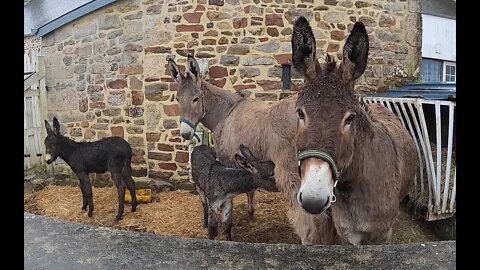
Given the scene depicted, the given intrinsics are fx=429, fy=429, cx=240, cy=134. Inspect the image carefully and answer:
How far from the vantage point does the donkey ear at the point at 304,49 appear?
1445 mm

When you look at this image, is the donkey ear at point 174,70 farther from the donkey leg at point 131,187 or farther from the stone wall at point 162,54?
the donkey leg at point 131,187

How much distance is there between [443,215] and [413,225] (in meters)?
0.14

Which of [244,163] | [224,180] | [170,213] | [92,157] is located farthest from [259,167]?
[92,157]

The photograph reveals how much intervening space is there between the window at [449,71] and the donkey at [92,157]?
1389 millimetres

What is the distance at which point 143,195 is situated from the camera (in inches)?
70.9

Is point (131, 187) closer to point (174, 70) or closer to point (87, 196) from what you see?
point (87, 196)

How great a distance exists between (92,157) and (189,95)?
1.66 ft

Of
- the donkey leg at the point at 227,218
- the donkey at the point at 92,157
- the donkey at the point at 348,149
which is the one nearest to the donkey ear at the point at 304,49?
the donkey at the point at 348,149

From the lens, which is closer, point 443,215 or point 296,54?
point 296,54

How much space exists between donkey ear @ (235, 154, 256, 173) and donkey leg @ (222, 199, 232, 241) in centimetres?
16

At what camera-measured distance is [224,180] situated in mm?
1878
